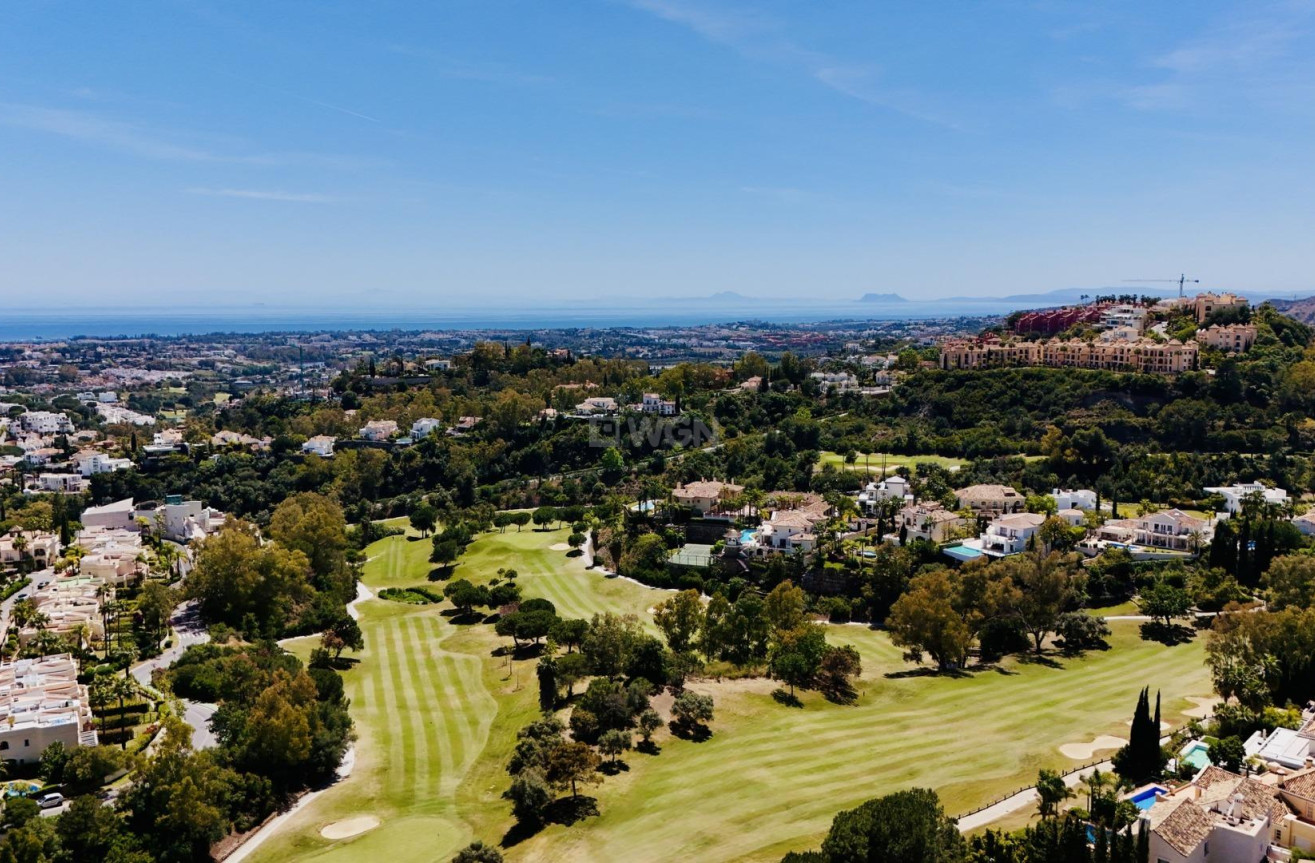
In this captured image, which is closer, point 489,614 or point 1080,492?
point 489,614

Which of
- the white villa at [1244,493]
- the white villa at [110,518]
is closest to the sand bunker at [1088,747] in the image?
the white villa at [1244,493]

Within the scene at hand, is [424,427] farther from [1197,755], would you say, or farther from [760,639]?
[1197,755]

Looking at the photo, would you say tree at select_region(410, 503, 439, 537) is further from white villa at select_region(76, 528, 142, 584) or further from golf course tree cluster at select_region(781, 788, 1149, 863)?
golf course tree cluster at select_region(781, 788, 1149, 863)

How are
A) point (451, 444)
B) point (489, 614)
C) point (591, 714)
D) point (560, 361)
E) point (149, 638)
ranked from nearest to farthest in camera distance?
point (591, 714), point (149, 638), point (489, 614), point (451, 444), point (560, 361)

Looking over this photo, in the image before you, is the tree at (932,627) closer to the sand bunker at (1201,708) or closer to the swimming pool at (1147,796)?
the sand bunker at (1201,708)

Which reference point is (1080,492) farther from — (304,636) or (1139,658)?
(304,636)

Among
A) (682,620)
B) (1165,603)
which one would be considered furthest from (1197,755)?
(682,620)

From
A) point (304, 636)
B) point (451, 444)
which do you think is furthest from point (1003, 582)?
point (451, 444)
